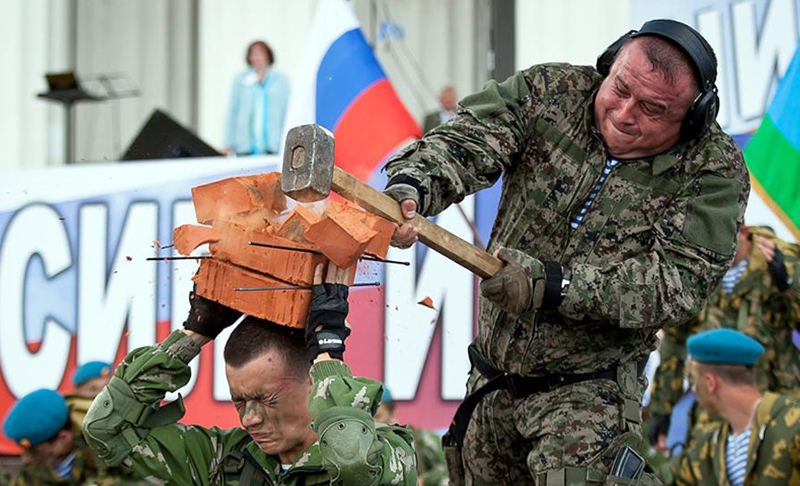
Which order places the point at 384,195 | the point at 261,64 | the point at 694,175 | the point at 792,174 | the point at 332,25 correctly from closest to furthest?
the point at 384,195 → the point at 694,175 → the point at 792,174 → the point at 332,25 → the point at 261,64

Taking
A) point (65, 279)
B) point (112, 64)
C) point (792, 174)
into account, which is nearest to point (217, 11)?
point (112, 64)

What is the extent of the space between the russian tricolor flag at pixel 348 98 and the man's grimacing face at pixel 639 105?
384 centimetres

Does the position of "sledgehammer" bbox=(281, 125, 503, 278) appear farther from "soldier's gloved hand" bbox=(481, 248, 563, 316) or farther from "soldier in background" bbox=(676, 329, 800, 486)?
"soldier in background" bbox=(676, 329, 800, 486)

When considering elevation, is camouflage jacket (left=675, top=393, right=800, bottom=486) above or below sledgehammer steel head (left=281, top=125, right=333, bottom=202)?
below

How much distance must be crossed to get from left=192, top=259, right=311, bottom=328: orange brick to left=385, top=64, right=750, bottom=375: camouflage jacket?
534 mm

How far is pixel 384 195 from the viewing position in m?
3.87

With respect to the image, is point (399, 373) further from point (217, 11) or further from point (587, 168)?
point (217, 11)

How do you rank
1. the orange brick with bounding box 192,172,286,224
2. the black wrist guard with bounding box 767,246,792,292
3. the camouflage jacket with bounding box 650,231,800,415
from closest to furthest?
the orange brick with bounding box 192,172,286,224 < the black wrist guard with bounding box 767,246,792,292 < the camouflage jacket with bounding box 650,231,800,415

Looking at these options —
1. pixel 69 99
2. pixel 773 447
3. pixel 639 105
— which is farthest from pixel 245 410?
pixel 69 99

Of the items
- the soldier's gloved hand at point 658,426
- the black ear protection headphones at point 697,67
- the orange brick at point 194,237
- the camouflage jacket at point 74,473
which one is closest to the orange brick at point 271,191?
the orange brick at point 194,237

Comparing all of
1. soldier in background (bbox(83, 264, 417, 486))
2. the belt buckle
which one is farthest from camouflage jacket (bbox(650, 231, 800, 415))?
soldier in background (bbox(83, 264, 417, 486))

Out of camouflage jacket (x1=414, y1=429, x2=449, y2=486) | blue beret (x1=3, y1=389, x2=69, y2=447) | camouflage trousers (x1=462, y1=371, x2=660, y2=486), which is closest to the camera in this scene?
camouflage trousers (x1=462, y1=371, x2=660, y2=486)

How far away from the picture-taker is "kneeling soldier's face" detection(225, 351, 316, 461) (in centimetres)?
412

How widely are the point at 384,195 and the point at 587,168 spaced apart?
2.64 ft
